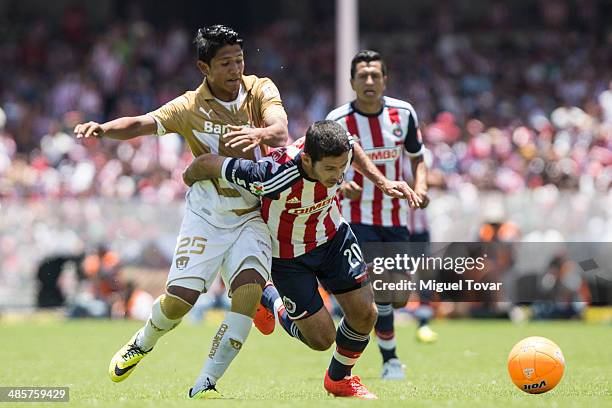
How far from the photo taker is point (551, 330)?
50.7 feet

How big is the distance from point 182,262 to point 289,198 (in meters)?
0.82

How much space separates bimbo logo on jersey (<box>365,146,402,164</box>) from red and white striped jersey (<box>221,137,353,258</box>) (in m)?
2.10

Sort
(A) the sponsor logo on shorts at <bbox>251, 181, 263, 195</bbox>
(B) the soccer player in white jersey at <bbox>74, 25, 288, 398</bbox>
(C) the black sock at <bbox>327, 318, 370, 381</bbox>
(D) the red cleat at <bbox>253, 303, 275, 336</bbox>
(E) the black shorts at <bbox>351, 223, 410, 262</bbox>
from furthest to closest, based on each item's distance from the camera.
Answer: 1. (E) the black shorts at <bbox>351, 223, 410, 262</bbox>
2. (D) the red cleat at <bbox>253, 303, 275, 336</bbox>
3. (C) the black sock at <bbox>327, 318, 370, 381</bbox>
4. (B) the soccer player in white jersey at <bbox>74, 25, 288, 398</bbox>
5. (A) the sponsor logo on shorts at <bbox>251, 181, 263, 195</bbox>

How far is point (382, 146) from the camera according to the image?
1002 centimetres

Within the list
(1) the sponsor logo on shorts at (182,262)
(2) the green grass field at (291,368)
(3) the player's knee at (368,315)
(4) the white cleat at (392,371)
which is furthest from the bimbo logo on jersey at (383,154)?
(1) the sponsor logo on shorts at (182,262)

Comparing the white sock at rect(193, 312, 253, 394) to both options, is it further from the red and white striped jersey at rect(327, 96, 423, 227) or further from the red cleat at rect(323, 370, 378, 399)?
the red and white striped jersey at rect(327, 96, 423, 227)

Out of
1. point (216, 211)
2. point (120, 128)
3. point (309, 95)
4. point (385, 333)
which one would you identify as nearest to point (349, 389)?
point (216, 211)

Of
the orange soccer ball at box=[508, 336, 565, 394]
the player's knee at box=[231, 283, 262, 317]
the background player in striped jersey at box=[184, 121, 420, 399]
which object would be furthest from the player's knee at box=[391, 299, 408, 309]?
the player's knee at box=[231, 283, 262, 317]

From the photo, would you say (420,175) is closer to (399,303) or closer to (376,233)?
(376,233)

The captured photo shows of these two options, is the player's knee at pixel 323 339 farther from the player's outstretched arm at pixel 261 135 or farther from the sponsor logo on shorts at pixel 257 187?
the player's outstretched arm at pixel 261 135

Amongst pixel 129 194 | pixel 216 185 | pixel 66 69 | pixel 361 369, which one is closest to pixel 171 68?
pixel 66 69

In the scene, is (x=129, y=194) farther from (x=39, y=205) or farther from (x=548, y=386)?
(x=548, y=386)

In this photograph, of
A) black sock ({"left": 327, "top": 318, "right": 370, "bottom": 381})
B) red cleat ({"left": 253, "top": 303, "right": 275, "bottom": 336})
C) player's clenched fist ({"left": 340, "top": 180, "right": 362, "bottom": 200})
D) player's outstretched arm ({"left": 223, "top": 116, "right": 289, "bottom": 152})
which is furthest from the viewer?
player's clenched fist ({"left": 340, "top": 180, "right": 362, "bottom": 200})

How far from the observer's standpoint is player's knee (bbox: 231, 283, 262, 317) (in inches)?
290
